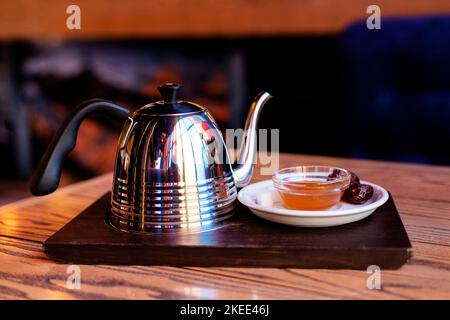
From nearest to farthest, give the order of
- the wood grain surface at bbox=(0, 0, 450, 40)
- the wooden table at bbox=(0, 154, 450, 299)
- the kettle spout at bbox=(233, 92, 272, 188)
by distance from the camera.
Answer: the wooden table at bbox=(0, 154, 450, 299) < the kettle spout at bbox=(233, 92, 272, 188) < the wood grain surface at bbox=(0, 0, 450, 40)

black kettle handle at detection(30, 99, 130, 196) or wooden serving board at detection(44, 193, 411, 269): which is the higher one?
black kettle handle at detection(30, 99, 130, 196)

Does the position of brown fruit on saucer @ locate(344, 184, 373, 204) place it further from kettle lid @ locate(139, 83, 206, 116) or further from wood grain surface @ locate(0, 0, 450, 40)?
wood grain surface @ locate(0, 0, 450, 40)

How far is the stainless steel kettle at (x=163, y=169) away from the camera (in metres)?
0.84

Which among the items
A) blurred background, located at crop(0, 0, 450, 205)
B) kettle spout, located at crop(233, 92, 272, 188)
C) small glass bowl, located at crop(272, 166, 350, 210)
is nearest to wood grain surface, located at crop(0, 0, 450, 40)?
blurred background, located at crop(0, 0, 450, 205)

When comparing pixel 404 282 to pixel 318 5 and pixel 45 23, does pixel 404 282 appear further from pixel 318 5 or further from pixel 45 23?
pixel 45 23

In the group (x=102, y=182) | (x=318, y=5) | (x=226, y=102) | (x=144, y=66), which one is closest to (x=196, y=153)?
(x=102, y=182)

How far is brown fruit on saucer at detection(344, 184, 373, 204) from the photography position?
90 cm

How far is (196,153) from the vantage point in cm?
86

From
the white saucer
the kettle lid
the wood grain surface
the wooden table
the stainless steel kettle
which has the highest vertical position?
the wood grain surface

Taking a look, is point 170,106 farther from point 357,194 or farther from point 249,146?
point 357,194

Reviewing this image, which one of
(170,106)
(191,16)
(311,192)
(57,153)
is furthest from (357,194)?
(191,16)

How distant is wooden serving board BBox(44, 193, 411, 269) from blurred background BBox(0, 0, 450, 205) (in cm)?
120

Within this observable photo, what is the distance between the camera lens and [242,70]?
8.80 feet

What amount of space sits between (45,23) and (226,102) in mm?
947
